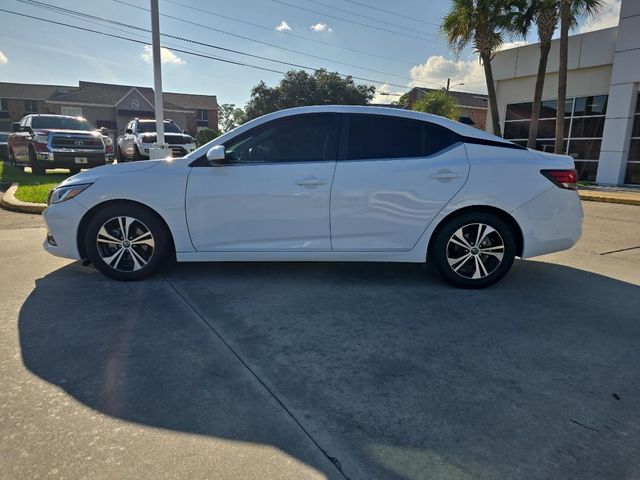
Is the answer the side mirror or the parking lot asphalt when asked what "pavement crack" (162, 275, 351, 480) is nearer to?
the parking lot asphalt

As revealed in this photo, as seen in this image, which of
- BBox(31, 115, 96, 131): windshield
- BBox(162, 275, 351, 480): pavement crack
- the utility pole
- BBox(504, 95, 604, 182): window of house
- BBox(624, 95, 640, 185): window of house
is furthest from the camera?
BBox(504, 95, 604, 182): window of house

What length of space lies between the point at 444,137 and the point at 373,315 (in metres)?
1.88

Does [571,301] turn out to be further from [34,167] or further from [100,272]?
[34,167]

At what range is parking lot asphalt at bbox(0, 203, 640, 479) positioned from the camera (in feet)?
6.53

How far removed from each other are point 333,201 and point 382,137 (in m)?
0.79

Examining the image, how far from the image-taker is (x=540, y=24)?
52.7 ft

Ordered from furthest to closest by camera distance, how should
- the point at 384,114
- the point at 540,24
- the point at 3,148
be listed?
the point at 3,148 → the point at 540,24 → the point at 384,114

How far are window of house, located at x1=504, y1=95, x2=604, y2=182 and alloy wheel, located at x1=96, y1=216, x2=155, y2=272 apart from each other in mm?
18525

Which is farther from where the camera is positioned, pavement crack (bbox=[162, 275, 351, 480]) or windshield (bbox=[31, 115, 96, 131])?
windshield (bbox=[31, 115, 96, 131])

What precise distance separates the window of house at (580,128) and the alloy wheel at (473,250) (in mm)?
16538

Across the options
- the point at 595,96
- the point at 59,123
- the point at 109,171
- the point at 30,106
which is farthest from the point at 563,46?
the point at 30,106

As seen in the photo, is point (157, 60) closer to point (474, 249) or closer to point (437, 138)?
point (437, 138)

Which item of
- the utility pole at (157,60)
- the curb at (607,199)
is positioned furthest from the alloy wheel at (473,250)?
the curb at (607,199)

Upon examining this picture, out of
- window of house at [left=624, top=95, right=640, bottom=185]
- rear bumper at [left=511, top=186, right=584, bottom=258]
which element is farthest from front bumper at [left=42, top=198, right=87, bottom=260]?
window of house at [left=624, top=95, right=640, bottom=185]
